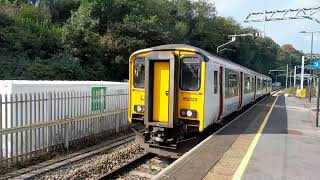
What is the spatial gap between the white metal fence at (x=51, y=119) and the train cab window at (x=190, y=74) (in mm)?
3671

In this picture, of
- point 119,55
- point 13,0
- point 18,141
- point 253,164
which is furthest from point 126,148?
point 13,0

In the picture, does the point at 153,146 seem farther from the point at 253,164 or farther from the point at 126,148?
the point at 253,164

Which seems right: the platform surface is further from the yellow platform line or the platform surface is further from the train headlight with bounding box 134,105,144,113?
the train headlight with bounding box 134,105,144,113

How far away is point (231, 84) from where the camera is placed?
1634cm

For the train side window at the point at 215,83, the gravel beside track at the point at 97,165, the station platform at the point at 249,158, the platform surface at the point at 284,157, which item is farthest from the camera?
the train side window at the point at 215,83

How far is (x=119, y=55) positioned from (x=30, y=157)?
2310cm

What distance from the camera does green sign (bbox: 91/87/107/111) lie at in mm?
14383

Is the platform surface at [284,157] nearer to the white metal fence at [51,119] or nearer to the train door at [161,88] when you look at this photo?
the train door at [161,88]

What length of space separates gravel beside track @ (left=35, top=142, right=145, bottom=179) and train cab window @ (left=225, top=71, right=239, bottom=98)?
4.35m

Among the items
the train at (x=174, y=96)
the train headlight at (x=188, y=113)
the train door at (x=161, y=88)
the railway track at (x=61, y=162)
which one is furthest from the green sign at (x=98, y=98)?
the train headlight at (x=188, y=113)

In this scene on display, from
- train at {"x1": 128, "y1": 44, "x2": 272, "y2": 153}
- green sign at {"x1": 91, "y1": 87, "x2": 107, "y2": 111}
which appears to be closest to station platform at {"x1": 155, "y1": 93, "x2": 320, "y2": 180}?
train at {"x1": 128, "y1": 44, "x2": 272, "y2": 153}

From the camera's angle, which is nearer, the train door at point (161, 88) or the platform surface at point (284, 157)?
the platform surface at point (284, 157)

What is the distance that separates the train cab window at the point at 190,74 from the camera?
1159 cm

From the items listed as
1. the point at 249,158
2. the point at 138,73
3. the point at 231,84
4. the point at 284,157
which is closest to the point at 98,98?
the point at 138,73
